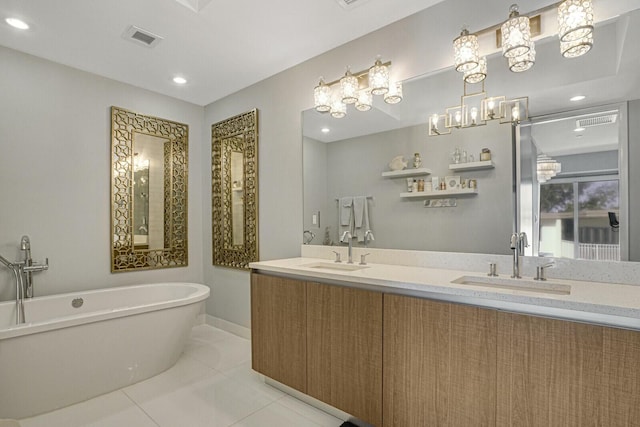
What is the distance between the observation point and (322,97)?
8.09 ft

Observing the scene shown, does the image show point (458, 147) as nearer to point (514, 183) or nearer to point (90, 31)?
point (514, 183)

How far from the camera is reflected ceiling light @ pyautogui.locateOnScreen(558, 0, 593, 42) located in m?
1.48

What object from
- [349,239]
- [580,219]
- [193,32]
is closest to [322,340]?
[349,239]

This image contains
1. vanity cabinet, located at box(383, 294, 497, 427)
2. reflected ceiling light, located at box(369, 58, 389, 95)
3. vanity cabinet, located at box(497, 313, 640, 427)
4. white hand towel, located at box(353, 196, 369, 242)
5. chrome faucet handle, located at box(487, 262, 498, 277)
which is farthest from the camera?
white hand towel, located at box(353, 196, 369, 242)

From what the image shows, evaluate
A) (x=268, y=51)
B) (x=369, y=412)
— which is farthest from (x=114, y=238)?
(x=369, y=412)

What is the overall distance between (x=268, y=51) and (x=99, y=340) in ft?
8.16

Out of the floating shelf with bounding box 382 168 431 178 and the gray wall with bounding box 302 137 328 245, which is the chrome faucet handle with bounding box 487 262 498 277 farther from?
the gray wall with bounding box 302 137 328 245

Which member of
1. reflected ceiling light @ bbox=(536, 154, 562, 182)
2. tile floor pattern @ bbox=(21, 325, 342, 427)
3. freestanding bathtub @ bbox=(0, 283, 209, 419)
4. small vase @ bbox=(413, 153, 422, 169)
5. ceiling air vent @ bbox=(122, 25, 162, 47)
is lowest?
tile floor pattern @ bbox=(21, 325, 342, 427)

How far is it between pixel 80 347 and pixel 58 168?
5.31 ft

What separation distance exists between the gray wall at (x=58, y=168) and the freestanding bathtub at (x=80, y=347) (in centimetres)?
26

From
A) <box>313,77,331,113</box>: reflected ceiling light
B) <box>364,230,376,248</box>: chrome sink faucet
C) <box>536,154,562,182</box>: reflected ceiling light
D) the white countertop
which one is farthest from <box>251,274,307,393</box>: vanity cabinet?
<box>536,154,562,182</box>: reflected ceiling light

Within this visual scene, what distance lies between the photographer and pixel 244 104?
329cm

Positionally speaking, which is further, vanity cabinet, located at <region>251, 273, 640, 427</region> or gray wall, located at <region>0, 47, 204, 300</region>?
gray wall, located at <region>0, 47, 204, 300</region>

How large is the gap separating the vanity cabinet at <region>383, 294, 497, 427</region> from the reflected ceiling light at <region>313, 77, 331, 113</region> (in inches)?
61.8
